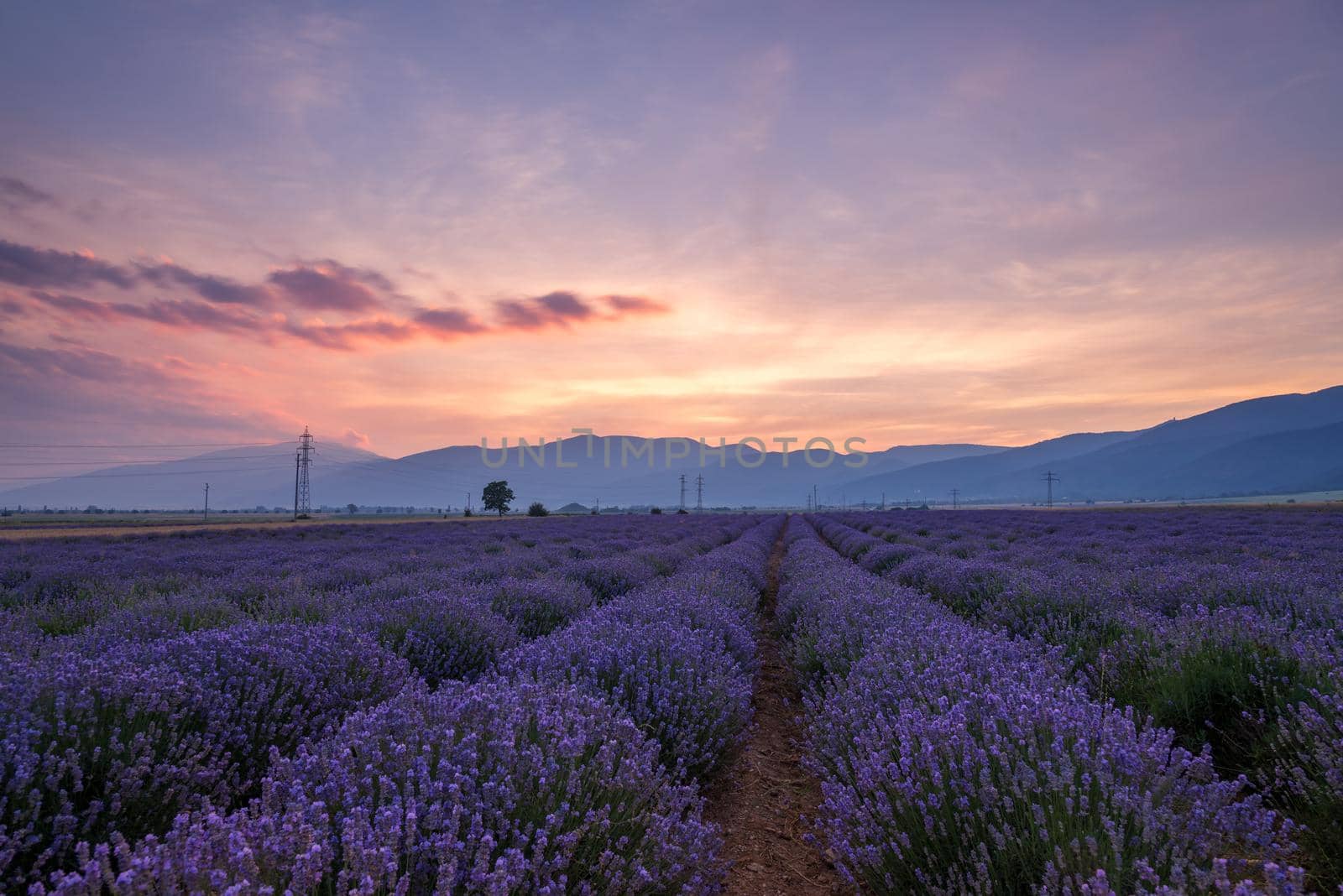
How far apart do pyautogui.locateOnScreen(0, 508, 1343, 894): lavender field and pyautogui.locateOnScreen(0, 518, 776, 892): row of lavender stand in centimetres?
2

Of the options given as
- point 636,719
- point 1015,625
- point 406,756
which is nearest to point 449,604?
point 636,719

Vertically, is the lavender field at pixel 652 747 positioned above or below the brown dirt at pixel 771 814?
above

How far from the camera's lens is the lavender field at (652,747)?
1782 mm

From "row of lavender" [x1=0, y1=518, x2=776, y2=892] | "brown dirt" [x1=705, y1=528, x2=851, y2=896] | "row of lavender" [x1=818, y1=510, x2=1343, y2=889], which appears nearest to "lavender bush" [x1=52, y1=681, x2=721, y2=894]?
"row of lavender" [x1=0, y1=518, x2=776, y2=892]

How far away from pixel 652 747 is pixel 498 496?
73.6 metres

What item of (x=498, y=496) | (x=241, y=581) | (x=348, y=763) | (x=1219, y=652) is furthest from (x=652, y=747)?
(x=498, y=496)

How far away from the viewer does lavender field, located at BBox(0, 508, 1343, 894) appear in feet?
5.85

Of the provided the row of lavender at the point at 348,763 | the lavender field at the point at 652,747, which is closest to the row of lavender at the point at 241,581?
the lavender field at the point at 652,747

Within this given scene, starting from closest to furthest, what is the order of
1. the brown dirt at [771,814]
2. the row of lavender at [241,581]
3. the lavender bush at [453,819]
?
the lavender bush at [453,819] → the brown dirt at [771,814] → the row of lavender at [241,581]

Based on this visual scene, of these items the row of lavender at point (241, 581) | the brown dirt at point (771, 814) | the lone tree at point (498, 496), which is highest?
the lone tree at point (498, 496)

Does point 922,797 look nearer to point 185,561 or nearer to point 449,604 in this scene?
point 449,604

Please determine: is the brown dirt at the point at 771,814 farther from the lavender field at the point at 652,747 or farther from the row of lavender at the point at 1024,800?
the row of lavender at the point at 1024,800

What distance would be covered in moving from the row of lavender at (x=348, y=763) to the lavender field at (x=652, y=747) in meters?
0.02

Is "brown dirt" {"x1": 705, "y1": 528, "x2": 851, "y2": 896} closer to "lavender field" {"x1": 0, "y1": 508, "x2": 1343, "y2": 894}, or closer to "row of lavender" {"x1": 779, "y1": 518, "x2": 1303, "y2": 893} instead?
"lavender field" {"x1": 0, "y1": 508, "x2": 1343, "y2": 894}
